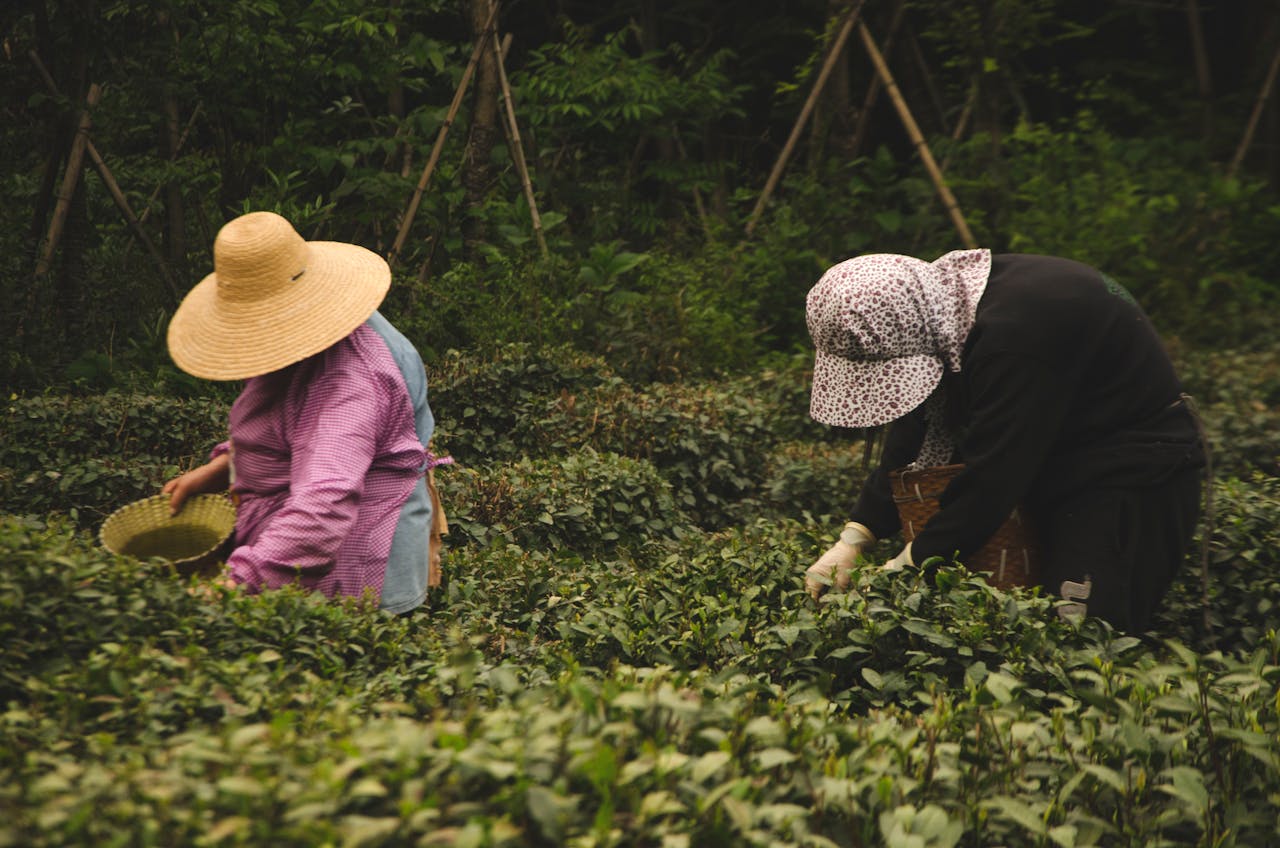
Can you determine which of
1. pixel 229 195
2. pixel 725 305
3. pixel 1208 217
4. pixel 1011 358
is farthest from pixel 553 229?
pixel 1011 358

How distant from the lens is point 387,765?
169 centimetres

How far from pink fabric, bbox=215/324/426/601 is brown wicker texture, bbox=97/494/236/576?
0.39ft

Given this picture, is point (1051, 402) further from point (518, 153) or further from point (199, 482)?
point (518, 153)

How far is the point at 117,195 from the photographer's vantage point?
289 inches

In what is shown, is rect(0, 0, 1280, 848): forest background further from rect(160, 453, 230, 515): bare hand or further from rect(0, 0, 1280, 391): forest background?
rect(160, 453, 230, 515): bare hand

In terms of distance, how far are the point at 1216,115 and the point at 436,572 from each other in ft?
38.7

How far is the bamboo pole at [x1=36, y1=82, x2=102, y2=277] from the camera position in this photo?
705 centimetres

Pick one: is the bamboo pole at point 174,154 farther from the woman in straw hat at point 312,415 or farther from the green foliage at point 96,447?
the woman in straw hat at point 312,415

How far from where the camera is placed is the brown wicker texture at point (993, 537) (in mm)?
3328

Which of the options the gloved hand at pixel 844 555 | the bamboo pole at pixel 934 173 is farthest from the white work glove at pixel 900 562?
the bamboo pole at pixel 934 173

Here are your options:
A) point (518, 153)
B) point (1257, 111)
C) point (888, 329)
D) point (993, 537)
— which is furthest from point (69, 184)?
point (1257, 111)

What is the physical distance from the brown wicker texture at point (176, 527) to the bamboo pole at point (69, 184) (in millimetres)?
4637

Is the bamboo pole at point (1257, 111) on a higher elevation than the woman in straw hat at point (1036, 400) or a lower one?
higher

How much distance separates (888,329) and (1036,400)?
0.43 m
